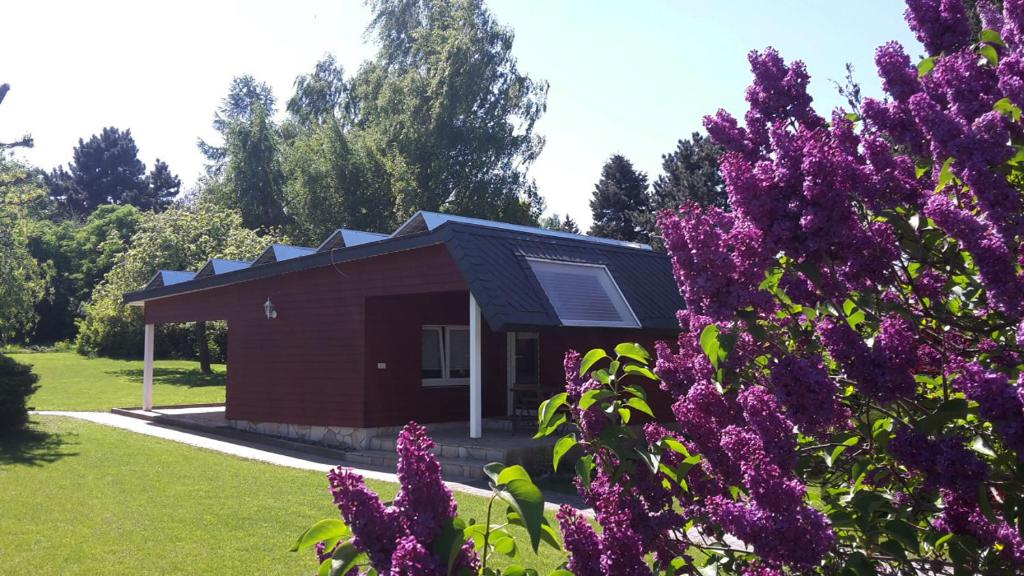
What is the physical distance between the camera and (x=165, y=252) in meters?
30.5

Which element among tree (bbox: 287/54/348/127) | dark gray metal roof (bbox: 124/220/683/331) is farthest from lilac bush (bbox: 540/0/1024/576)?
tree (bbox: 287/54/348/127)

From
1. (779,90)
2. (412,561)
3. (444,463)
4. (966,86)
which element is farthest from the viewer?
(444,463)

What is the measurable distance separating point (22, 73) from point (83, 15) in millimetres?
12454

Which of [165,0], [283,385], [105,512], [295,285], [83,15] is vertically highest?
[165,0]

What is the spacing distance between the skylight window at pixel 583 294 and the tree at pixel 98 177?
6063 cm

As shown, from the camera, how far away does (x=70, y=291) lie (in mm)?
43094

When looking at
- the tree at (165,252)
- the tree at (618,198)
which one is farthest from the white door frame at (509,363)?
the tree at (618,198)

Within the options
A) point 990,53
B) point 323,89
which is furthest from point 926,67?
point 323,89

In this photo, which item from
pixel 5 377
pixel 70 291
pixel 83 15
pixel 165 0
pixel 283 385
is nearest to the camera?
pixel 83 15

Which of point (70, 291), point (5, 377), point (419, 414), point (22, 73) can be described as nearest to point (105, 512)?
point (419, 414)

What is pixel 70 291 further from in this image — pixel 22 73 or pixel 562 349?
pixel 562 349

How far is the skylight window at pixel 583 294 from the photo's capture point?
463 inches

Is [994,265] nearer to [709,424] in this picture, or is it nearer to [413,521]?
[709,424]

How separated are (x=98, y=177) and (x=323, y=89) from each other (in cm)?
3884
